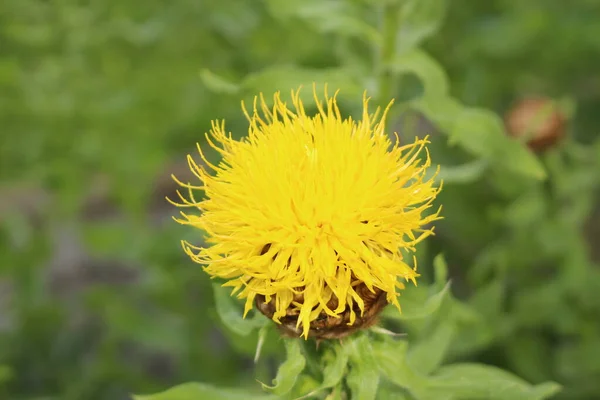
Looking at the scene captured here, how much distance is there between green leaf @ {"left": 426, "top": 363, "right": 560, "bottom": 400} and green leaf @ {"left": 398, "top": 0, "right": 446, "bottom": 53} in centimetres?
95

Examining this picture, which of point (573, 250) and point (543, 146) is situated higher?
point (543, 146)

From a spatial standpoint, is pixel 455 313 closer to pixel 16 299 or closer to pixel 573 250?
pixel 573 250

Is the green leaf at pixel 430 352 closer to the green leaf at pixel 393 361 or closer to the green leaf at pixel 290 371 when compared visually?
the green leaf at pixel 393 361

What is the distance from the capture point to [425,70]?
1965mm

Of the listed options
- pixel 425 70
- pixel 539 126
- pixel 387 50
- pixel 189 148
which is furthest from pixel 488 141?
pixel 189 148

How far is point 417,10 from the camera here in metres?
2.24

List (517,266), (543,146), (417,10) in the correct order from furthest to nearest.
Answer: (517,266), (543,146), (417,10)

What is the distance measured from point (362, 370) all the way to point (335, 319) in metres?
0.13

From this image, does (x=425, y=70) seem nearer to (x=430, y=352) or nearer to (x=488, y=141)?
(x=488, y=141)

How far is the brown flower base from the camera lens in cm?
135

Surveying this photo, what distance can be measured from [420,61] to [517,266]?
1.08 meters

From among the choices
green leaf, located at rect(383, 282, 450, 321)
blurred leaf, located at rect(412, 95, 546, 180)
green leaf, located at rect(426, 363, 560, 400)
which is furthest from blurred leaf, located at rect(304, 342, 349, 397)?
blurred leaf, located at rect(412, 95, 546, 180)

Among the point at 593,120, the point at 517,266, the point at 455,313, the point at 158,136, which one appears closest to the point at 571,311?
the point at 517,266

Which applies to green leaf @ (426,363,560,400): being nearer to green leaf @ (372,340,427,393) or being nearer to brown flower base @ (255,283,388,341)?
green leaf @ (372,340,427,393)
